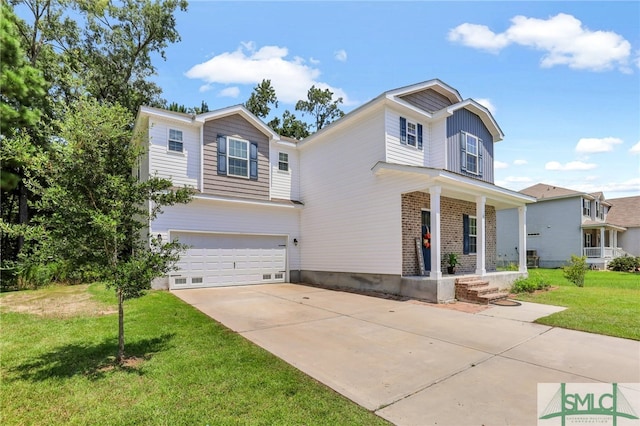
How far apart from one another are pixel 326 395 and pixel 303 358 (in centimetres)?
126

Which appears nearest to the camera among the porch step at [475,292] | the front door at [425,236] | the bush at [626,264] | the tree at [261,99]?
the porch step at [475,292]

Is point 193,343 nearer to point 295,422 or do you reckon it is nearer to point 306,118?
point 295,422

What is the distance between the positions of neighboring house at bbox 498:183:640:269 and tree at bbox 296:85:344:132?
16.5 m

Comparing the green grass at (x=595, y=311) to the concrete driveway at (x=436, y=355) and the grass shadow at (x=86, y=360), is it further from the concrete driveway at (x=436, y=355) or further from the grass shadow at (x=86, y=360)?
the grass shadow at (x=86, y=360)

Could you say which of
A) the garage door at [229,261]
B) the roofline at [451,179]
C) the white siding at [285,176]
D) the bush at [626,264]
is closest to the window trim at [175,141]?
the garage door at [229,261]

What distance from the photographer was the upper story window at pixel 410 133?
39.0 feet

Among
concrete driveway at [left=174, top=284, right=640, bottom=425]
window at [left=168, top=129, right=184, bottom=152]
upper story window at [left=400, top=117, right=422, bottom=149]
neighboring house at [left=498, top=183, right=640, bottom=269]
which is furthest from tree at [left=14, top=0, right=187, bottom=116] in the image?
neighboring house at [left=498, top=183, right=640, bottom=269]

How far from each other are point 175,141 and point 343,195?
263 inches

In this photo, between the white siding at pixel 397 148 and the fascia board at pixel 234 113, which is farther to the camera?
the fascia board at pixel 234 113

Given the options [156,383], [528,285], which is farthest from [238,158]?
[528,285]

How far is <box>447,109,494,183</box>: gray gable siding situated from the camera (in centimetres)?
1269

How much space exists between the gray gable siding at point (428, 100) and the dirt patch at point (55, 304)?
11.4m

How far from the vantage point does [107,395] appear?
11.9ft

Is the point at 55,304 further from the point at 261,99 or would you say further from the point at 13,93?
the point at 261,99
